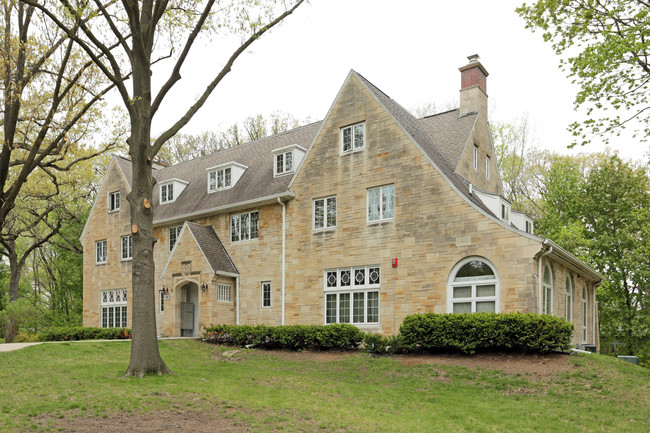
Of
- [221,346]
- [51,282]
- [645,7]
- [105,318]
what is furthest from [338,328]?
[51,282]

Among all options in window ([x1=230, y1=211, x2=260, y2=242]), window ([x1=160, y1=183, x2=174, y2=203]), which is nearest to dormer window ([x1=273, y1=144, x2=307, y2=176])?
window ([x1=230, y1=211, x2=260, y2=242])

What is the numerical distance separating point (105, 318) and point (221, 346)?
40.6 feet

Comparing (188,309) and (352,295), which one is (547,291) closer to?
(352,295)

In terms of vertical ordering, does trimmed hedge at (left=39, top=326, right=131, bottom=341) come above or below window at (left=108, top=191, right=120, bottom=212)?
below

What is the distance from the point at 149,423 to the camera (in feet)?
28.6

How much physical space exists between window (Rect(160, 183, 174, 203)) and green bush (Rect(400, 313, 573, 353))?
1751 cm

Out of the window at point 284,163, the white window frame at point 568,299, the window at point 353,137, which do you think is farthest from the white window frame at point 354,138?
the white window frame at point 568,299

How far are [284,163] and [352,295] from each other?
7.26 metres

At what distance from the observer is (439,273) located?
18.2m

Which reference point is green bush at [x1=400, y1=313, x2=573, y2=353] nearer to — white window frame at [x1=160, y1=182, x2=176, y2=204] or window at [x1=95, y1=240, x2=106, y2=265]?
white window frame at [x1=160, y1=182, x2=176, y2=204]

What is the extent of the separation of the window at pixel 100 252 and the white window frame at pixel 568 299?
23808 mm

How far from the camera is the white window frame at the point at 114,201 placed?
30.8m

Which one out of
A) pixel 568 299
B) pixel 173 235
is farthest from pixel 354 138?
pixel 173 235

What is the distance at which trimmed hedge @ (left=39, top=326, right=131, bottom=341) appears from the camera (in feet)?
78.2
